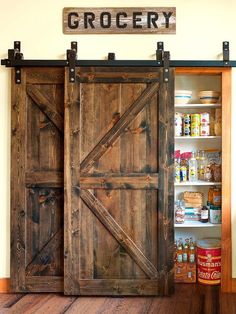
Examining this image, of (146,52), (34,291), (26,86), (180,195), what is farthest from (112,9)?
(34,291)

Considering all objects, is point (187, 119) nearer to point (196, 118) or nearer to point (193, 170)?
point (196, 118)

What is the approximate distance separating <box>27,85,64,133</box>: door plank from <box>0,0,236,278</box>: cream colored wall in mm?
233

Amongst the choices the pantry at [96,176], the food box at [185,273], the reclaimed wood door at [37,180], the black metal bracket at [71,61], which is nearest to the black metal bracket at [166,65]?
the pantry at [96,176]

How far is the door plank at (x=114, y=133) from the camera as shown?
3621mm

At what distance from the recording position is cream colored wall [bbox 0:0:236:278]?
3717 millimetres

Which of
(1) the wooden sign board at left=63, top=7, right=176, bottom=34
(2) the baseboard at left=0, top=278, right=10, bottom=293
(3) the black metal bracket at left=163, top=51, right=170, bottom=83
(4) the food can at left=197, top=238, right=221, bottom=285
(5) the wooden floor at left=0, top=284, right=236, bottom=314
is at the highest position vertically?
(1) the wooden sign board at left=63, top=7, right=176, bottom=34

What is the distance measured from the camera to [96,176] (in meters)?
3.63

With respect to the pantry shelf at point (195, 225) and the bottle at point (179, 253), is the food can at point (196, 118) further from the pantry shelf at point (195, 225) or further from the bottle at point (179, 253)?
the bottle at point (179, 253)

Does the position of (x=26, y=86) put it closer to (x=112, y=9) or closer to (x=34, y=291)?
(x=112, y=9)

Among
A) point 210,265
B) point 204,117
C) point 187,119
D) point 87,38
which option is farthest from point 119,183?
point 87,38

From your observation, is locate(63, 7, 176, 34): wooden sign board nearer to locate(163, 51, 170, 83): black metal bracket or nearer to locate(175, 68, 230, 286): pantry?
locate(163, 51, 170, 83): black metal bracket

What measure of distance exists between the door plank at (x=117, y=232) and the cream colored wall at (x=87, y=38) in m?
0.74

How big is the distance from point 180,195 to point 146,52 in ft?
4.76

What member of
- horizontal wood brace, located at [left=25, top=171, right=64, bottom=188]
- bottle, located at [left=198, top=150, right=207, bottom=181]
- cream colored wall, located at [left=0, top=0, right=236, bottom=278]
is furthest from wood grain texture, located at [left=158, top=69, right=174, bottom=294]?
horizontal wood brace, located at [left=25, top=171, right=64, bottom=188]
